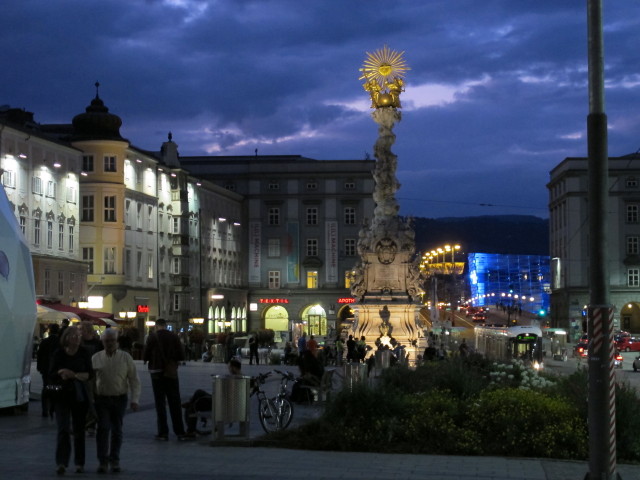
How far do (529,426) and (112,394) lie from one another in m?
6.69

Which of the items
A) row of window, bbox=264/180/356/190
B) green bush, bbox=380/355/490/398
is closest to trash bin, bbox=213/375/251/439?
green bush, bbox=380/355/490/398

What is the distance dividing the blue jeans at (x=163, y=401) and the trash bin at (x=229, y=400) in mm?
1047

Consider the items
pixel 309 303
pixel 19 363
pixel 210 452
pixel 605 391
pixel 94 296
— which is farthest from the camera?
pixel 309 303

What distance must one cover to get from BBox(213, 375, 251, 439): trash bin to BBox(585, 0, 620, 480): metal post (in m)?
6.60

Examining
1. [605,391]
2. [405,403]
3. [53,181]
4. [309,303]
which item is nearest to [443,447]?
[405,403]

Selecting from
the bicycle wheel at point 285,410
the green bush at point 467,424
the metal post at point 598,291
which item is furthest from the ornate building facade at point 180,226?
the metal post at point 598,291

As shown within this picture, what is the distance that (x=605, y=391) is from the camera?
14.7 m

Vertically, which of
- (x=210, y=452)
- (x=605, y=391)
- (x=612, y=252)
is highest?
(x=612, y=252)

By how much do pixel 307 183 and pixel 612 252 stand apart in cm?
2982

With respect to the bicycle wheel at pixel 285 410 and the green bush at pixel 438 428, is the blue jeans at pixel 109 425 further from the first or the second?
the bicycle wheel at pixel 285 410

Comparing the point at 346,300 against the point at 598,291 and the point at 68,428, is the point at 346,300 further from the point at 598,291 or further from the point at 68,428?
the point at 598,291

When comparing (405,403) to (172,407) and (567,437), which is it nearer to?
(567,437)

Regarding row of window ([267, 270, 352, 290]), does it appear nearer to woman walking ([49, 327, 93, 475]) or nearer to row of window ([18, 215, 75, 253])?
row of window ([18, 215, 75, 253])

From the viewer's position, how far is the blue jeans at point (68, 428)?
51.1 feet
